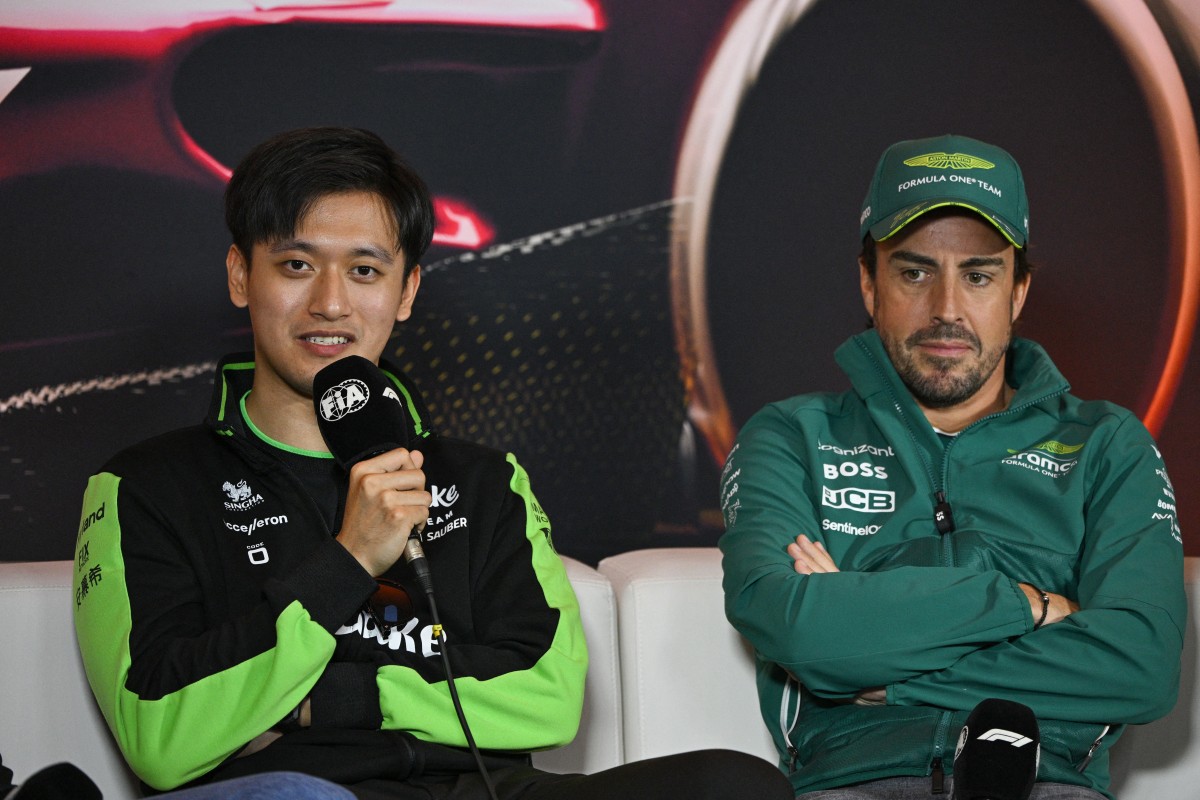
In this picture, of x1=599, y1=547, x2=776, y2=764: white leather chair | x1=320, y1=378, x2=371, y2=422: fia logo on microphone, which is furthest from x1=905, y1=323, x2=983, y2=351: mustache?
x1=320, y1=378, x2=371, y2=422: fia logo on microphone

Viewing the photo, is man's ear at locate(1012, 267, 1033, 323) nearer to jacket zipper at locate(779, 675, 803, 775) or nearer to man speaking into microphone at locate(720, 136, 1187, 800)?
man speaking into microphone at locate(720, 136, 1187, 800)

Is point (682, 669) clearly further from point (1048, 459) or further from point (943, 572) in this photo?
point (1048, 459)

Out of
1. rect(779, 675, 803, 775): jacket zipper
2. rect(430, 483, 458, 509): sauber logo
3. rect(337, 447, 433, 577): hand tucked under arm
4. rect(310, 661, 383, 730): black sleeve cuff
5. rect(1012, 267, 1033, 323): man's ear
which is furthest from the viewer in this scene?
rect(1012, 267, 1033, 323): man's ear

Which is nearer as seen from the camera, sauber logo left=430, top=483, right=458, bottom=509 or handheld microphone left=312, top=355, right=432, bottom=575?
handheld microphone left=312, top=355, right=432, bottom=575

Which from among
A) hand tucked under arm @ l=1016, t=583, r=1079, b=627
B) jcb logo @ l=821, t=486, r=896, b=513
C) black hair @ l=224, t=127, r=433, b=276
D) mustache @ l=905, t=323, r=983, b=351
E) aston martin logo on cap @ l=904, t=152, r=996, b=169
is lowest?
hand tucked under arm @ l=1016, t=583, r=1079, b=627

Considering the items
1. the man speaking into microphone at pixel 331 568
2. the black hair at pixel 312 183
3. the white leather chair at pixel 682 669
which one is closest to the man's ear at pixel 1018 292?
the white leather chair at pixel 682 669

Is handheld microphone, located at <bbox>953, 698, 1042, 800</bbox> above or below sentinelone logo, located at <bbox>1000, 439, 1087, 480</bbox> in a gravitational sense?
below

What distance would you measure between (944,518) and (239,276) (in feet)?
3.92

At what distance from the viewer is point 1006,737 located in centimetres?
161

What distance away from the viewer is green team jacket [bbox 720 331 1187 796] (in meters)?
1.96

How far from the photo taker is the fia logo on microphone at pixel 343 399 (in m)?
1.71

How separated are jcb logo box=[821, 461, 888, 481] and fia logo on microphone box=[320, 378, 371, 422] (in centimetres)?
90

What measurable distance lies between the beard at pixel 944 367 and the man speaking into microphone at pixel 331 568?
2.29 ft

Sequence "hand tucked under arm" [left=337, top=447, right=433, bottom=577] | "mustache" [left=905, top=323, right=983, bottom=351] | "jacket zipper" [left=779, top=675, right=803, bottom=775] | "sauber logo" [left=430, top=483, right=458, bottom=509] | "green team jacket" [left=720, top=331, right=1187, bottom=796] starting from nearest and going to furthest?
"hand tucked under arm" [left=337, top=447, right=433, bottom=577] < "green team jacket" [left=720, top=331, right=1187, bottom=796] < "sauber logo" [left=430, top=483, right=458, bottom=509] < "jacket zipper" [left=779, top=675, right=803, bottom=775] < "mustache" [left=905, top=323, right=983, bottom=351]
